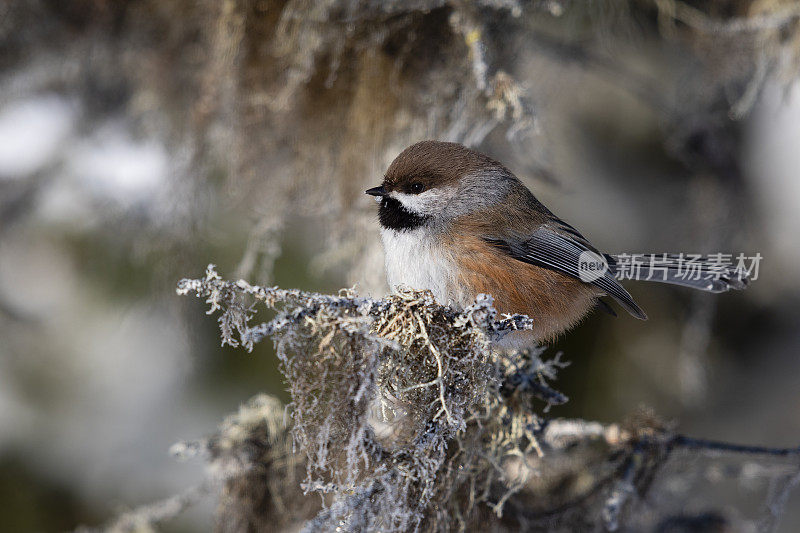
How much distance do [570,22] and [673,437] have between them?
2.34 meters

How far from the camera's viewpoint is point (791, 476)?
249 cm

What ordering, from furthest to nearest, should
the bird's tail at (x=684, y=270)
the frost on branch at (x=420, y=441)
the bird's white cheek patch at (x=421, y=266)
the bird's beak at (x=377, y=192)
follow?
the bird's tail at (x=684, y=270) → the bird's beak at (x=377, y=192) → the bird's white cheek patch at (x=421, y=266) → the frost on branch at (x=420, y=441)

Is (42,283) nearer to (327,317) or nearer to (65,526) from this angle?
(65,526)

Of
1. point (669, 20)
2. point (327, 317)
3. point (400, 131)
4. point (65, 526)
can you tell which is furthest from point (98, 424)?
point (669, 20)

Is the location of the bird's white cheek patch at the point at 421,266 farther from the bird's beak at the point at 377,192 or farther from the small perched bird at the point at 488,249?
the bird's beak at the point at 377,192

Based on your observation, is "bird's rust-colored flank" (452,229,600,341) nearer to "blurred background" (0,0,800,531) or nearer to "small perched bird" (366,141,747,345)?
"small perched bird" (366,141,747,345)

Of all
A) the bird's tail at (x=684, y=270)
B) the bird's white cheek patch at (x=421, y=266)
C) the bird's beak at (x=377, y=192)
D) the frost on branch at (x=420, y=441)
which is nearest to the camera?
the frost on branch at (x=420, y=441)

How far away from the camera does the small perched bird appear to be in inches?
94.1

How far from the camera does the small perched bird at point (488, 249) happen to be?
7.84 ft

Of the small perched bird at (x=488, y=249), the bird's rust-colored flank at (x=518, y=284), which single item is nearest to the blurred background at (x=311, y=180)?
the small perched bird at (x=488, y=249)

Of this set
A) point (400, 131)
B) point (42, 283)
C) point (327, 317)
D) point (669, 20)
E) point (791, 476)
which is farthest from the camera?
point (42, 283)

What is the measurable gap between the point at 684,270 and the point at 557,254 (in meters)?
0.53

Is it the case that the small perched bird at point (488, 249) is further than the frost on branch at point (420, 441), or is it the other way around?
the small perched bird at point (488, 249)

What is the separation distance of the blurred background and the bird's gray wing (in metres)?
0.55
